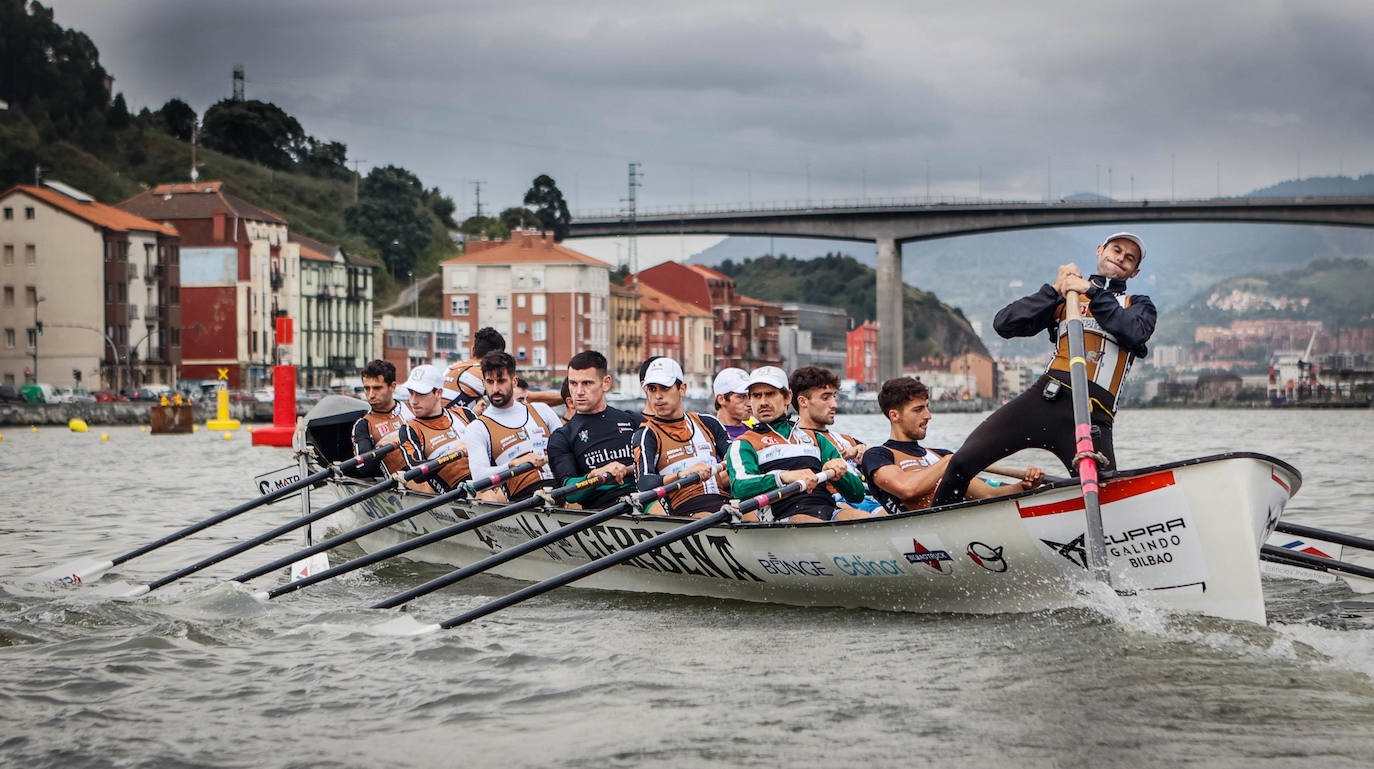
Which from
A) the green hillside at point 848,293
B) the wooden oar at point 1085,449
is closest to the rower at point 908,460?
the wooden oar at point 1085,449

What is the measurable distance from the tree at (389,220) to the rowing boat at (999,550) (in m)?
92.3

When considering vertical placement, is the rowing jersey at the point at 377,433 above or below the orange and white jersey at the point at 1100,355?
below

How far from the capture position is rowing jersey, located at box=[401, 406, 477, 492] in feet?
38.0

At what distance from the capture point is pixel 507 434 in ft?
34.8

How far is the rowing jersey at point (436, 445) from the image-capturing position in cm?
1159

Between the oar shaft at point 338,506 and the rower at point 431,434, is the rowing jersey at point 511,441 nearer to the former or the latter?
the oar shaft at point 338,506

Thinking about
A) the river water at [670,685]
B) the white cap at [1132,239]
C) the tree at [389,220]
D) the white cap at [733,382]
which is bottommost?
the river water at [670,685]

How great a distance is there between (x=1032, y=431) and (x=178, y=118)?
114655 millimetres

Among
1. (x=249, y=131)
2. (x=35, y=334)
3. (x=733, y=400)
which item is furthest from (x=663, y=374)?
(x=249, y=131)

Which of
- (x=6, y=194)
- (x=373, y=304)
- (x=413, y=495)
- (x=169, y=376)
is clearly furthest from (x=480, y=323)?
(x=413, y=495)

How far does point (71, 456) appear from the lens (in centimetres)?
3198

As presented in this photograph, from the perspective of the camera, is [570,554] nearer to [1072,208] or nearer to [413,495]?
[413,495]

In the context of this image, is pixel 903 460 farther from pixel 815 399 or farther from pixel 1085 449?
pixel 1085 449

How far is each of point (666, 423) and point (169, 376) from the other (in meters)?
A: 66.3
